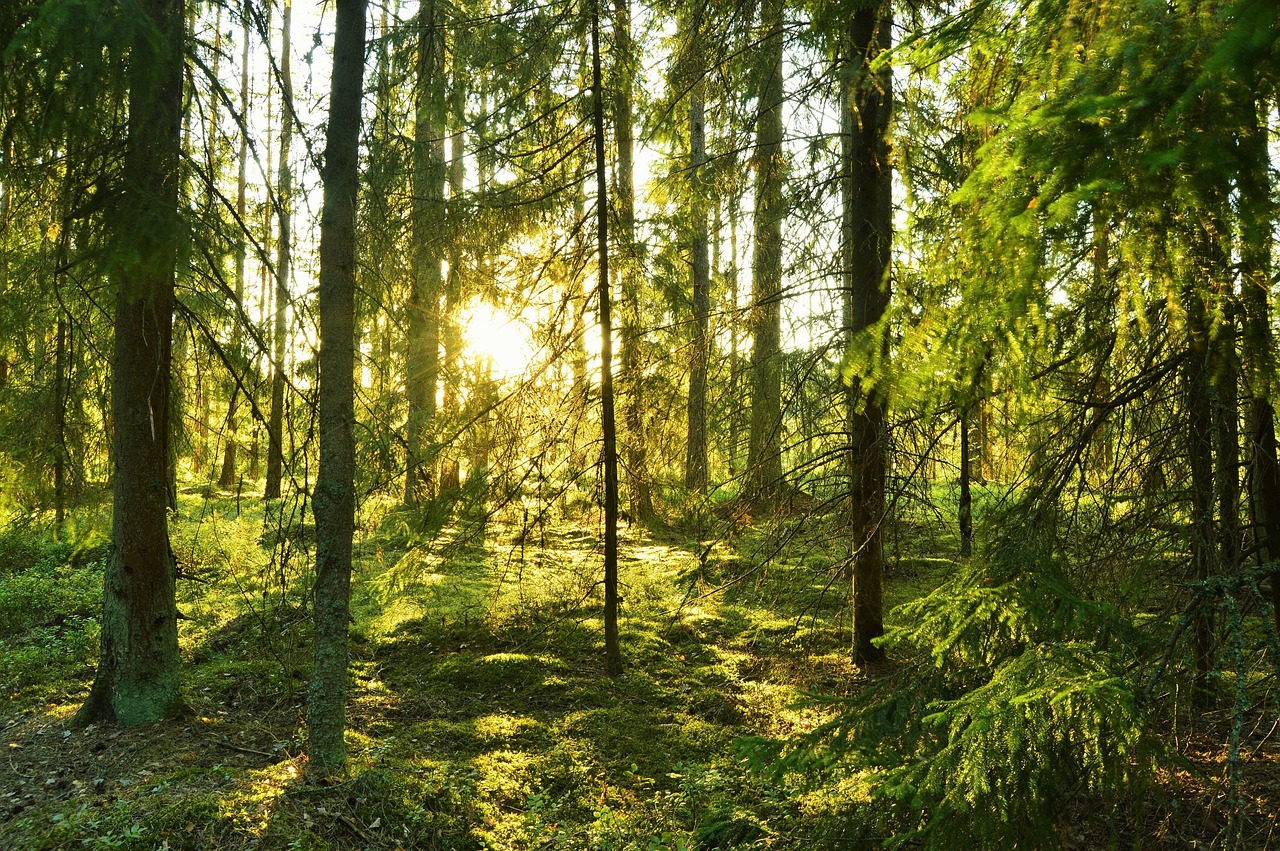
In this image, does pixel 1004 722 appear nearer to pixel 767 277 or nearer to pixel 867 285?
pixel 867 285

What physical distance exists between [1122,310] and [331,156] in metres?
4.32

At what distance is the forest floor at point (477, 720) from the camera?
3957mm

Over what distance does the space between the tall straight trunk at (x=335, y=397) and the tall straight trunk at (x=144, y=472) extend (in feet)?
3.93

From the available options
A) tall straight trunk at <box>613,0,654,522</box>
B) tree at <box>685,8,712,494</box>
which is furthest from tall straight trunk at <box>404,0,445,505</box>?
tree at <box>685,8,712,494</box>

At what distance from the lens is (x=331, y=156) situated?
4570 mm

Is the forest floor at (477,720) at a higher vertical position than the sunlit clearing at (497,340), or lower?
lower

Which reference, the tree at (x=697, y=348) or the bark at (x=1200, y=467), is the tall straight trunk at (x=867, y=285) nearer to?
the tree at (x=697, y=348)

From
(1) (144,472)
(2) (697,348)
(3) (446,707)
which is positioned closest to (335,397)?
(1) (144,472)

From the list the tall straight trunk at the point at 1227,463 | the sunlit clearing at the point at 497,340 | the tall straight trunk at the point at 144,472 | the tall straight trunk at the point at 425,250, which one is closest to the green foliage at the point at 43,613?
the tall straight trunk at the point at 144,472

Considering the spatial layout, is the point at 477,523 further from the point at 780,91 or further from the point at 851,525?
the point at 780,91

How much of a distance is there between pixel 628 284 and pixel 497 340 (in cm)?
147

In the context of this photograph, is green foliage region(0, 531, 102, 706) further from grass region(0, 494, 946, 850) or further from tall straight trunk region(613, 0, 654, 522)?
tall straight trunk region(613, 0, 654, 522)

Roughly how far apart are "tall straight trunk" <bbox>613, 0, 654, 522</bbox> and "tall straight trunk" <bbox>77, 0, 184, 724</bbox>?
11.7 ft

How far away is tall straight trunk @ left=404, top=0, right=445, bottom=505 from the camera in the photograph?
5.71m
